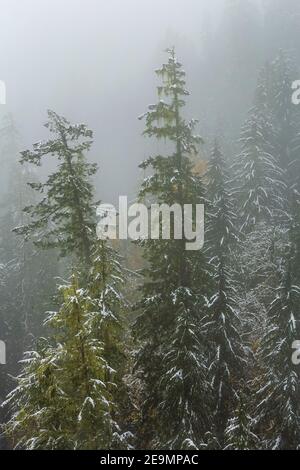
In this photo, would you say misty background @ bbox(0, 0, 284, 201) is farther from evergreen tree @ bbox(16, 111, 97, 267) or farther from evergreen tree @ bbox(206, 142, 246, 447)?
evergreen tree @ bbox(16, 111, 97, 267)

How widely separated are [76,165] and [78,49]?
8431 cm

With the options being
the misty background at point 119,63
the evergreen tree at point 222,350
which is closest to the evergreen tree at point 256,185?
the misty background at point 119,63

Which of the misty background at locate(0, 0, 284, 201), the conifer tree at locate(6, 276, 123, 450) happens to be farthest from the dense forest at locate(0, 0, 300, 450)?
the misty background at locate(0, 0, 284, 201)

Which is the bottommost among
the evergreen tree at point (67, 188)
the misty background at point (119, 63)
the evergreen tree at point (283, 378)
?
the evergreen tree at point (283, 378)

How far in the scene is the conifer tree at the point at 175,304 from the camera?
17.1 meters

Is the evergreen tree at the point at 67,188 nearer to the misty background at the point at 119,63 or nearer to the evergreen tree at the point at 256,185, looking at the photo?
the evergreen tree at the point at 256,185

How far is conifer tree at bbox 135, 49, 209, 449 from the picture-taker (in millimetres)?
17125

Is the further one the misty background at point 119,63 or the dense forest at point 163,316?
the misty background at point 119,63

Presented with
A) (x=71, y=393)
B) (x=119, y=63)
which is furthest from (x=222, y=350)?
(x=119, y=63)

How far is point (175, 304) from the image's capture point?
17391mm

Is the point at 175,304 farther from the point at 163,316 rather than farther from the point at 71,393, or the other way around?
the point at 71,393

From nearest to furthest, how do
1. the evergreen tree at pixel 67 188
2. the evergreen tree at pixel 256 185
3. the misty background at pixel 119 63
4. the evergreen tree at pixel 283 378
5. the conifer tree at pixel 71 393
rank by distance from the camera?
1. the conifer tree at pixel 71 393
2. the evergreen tree at pixel 67 188
3. the evergreen tree at pixel 283 378
4. the evergreen tree at pixel 256 185
5. the misty background at pixel 119 63

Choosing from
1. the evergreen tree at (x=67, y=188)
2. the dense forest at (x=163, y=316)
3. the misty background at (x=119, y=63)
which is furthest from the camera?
the misty background at (x=119, y=63)

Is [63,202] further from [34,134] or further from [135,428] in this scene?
[34,134]
